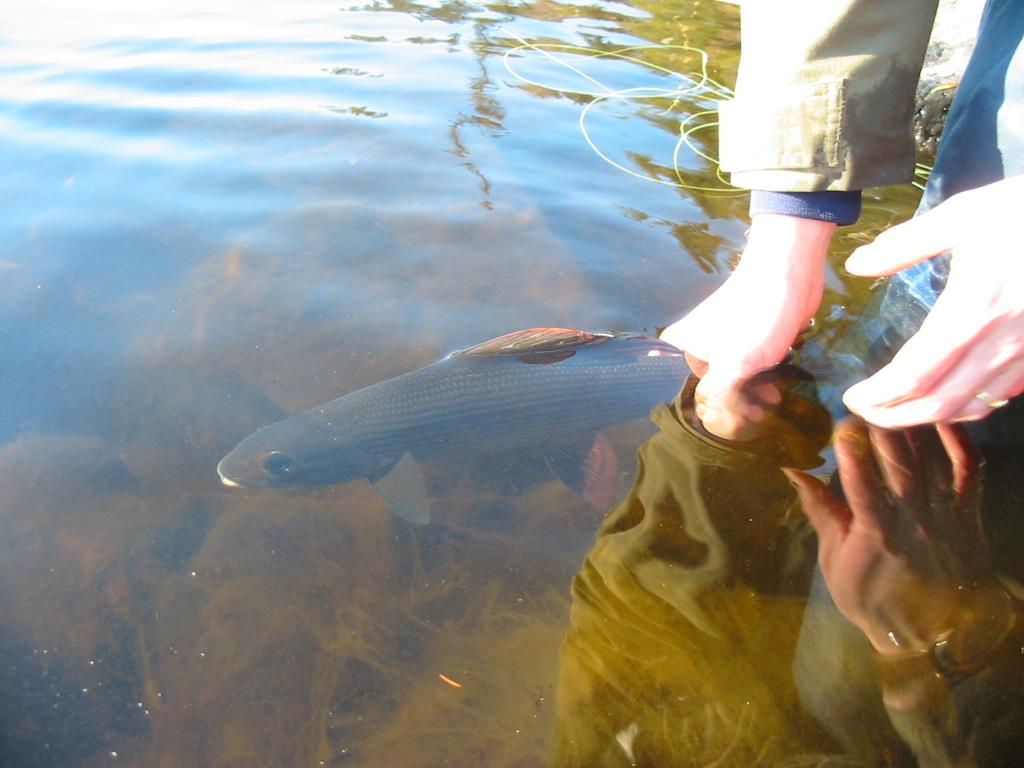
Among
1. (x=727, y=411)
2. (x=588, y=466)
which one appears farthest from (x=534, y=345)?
(x=727, y=411)

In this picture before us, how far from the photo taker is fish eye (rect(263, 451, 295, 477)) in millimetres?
2488

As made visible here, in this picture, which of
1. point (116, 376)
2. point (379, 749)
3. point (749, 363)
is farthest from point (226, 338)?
point (749, 363)

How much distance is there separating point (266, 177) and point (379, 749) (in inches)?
144

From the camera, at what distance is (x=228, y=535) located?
2307 millimetres

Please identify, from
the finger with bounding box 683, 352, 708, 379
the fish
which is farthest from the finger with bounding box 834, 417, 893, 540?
the fish

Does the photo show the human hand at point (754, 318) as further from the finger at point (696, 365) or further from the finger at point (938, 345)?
the finger at point (938, 345)

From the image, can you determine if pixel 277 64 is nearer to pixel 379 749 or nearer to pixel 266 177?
pixel 266 177

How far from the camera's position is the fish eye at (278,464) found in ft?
8.16

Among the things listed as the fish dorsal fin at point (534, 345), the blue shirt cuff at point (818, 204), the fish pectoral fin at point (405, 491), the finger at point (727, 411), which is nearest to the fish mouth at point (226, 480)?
the fish pectoral fin at point (405, 491)

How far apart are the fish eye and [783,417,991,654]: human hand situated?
184cm

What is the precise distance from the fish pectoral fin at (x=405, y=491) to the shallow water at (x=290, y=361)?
0.05 m

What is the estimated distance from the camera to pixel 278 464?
2.51 m

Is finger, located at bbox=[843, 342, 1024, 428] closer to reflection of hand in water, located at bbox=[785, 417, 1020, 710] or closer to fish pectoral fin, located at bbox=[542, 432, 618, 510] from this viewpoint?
reflection of hand in water, located at bbox=[785, 417, 1020, 710]

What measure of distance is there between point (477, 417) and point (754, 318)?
3.66 feet
